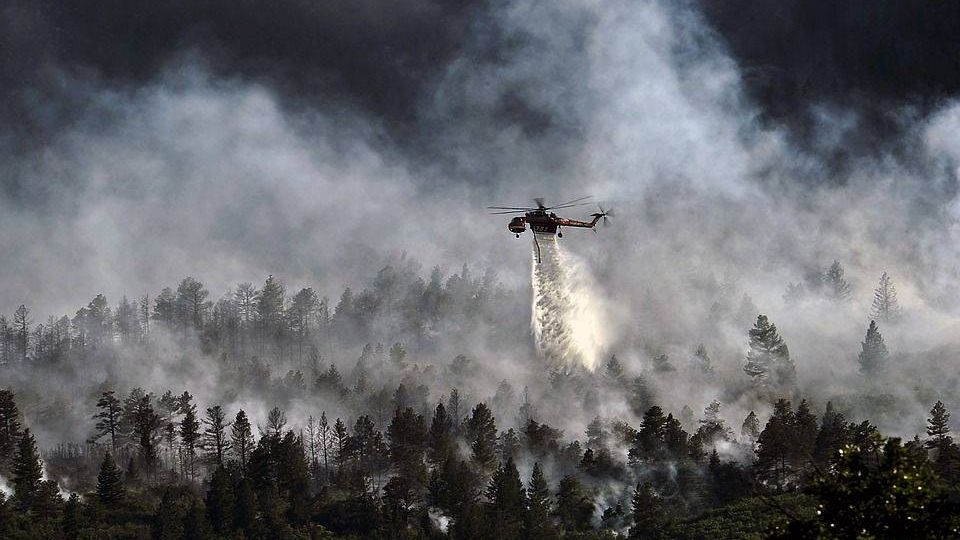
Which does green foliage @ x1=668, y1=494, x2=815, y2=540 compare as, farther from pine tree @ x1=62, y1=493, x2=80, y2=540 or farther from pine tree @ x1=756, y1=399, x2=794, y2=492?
pine tree @ x1=62, y1=493, x2=80, y2=540

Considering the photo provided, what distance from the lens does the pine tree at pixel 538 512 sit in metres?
160

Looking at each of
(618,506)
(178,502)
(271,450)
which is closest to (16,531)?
(178,502)

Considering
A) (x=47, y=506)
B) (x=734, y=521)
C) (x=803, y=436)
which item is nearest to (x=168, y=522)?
(x=47, y=506)

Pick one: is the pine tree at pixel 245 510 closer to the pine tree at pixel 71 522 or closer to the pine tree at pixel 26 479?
the pine tree at pixel 71 522

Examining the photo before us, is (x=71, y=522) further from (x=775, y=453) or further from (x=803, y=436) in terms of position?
(x=803, y=436)

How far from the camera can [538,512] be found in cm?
16312

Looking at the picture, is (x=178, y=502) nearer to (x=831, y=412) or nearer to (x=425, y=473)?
(x=425, y=473)

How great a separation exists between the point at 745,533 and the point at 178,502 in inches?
3716

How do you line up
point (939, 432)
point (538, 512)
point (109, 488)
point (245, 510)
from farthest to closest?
point (109, 488) < point (245, 510) < point (939, 432) < point (538, 512)

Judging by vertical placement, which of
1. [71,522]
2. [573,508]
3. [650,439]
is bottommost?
[573,508]

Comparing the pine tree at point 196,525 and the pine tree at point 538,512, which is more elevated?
the pine tree at point 196,525

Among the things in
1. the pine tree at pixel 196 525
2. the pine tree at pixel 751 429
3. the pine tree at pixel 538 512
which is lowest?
the pine tree at pixel 538 512

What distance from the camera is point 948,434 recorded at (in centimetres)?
18338

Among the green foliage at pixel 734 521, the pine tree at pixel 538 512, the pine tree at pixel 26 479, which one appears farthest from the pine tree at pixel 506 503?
the pine tree at pixel 26 479
